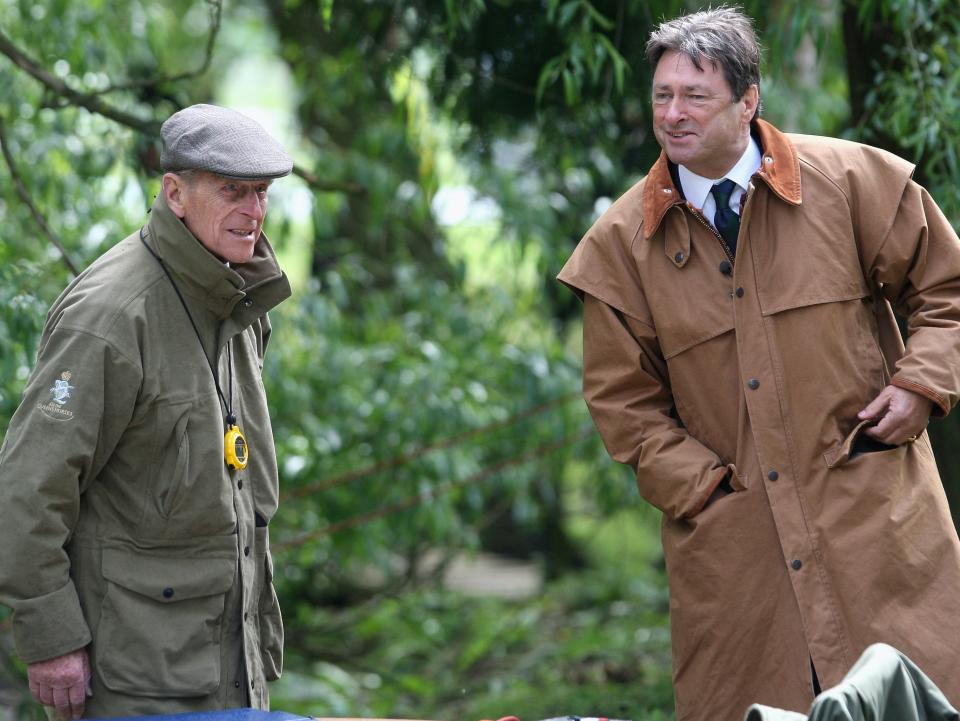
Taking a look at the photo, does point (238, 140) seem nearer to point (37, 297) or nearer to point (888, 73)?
point (37, 297)

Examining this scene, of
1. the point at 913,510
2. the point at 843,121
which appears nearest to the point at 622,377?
the point at 913,510

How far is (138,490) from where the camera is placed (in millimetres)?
2777

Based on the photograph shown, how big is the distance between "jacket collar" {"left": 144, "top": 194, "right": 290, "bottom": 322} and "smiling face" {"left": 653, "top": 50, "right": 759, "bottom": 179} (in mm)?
922

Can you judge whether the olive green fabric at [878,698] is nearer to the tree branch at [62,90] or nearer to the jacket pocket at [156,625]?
the jacket pocket at [156,625]

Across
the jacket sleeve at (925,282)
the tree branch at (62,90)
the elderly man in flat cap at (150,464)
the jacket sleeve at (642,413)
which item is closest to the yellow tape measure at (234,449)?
the elderly man in flat cap at (150,464)

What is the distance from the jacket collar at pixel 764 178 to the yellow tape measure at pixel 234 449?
1.01 m

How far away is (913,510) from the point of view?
9.05ft

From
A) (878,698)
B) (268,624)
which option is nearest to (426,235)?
(268,624)

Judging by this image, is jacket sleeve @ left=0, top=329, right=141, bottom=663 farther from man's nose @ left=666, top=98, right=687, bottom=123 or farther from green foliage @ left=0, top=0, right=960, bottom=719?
green foliage @ left=0, top=0, right=960, bottom=719

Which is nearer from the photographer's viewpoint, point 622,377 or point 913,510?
point 913,510

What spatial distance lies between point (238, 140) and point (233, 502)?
79cm

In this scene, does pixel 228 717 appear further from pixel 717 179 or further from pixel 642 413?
pixel 717 179

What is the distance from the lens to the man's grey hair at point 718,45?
279cm

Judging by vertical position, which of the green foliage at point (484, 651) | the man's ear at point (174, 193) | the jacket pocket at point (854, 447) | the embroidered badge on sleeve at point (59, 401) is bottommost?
the green foliage at point (484, 651)
